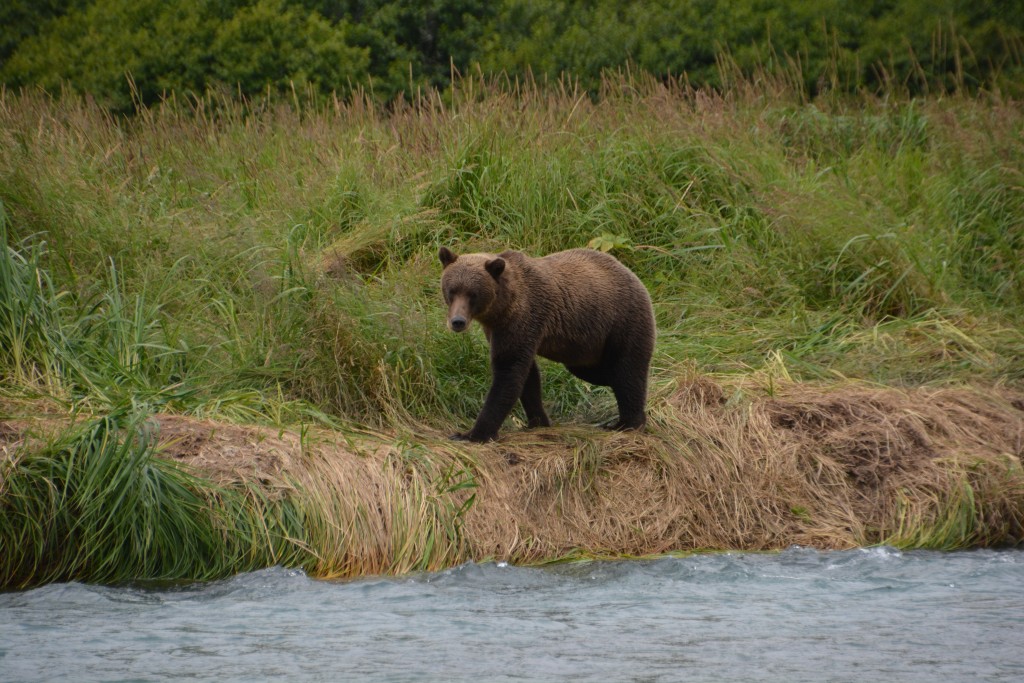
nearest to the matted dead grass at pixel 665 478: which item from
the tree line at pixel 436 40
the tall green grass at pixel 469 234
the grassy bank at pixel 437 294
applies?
the grassy bank at pixel 437 294

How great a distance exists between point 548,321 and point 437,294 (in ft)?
5.67

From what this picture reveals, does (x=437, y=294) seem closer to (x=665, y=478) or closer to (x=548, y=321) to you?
(x=548, y=321)

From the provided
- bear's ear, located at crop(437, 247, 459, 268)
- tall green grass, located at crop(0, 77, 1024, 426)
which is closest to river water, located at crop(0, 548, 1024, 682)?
tall green grass, located at crop(0, 77, 1024, 426)

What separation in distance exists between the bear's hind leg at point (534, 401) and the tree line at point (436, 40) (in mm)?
11191

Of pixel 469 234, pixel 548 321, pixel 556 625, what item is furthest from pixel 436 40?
pixel 556 625

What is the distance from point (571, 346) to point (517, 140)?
3093mm

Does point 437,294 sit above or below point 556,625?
above

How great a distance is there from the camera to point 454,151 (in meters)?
8.84

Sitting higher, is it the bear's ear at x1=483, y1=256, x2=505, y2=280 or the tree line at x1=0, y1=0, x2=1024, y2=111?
the tree line at x1=0, y1=0, x2=1024, y2=111

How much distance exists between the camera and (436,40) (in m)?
20.6

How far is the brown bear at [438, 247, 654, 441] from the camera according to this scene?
241 inches

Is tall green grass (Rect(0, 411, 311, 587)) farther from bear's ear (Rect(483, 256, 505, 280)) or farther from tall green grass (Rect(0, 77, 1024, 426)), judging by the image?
bear's ear (Rect(483, 256, 505, 280))

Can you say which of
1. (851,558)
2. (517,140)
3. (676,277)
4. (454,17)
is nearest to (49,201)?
(517,140)

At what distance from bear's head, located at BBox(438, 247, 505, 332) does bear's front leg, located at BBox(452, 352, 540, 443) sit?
27 centimetres
